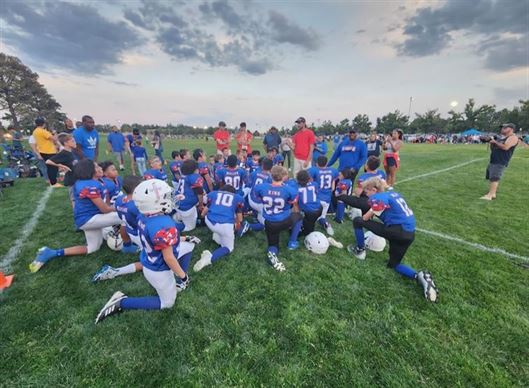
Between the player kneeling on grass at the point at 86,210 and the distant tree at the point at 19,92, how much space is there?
66.9 meters

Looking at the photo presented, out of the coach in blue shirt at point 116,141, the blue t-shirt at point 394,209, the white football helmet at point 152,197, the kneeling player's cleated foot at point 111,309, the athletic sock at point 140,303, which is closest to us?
the white football helmet at point 152,197

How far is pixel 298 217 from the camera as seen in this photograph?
502cm

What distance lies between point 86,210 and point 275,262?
3581 mm

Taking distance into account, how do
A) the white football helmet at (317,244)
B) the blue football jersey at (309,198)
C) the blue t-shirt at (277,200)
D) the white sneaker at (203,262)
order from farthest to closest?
the blue football jersey at (309,198), the white football helmet at (317,244), the blue t-shirt at (277,200), the white sneaker at (203,262)

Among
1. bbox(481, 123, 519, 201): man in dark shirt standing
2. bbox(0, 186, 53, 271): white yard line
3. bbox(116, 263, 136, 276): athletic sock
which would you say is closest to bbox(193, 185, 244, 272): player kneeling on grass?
bbox(116, 263, 136, 276): athletic sock

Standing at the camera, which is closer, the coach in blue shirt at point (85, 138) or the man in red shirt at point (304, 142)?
the coach in blue shirt at point (85, 138)

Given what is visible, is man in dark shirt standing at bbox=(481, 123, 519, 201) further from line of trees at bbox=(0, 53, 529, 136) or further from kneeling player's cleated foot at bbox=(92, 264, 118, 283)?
line of trees at bbox=(0, 53, 529, 136)

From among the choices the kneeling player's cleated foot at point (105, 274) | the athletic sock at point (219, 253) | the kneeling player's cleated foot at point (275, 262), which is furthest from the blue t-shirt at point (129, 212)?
the kneeling player's cleated foot at point (275, 262)

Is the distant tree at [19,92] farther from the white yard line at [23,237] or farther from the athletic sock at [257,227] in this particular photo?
the athletic sock at [257,227]

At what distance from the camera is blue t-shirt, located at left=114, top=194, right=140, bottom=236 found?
3.85 m

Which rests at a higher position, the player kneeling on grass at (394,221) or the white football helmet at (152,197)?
the white football helmet at (152,197)

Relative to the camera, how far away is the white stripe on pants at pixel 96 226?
4480mm

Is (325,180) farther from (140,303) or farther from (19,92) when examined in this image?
(19,92)

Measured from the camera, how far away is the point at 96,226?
14.9ft
